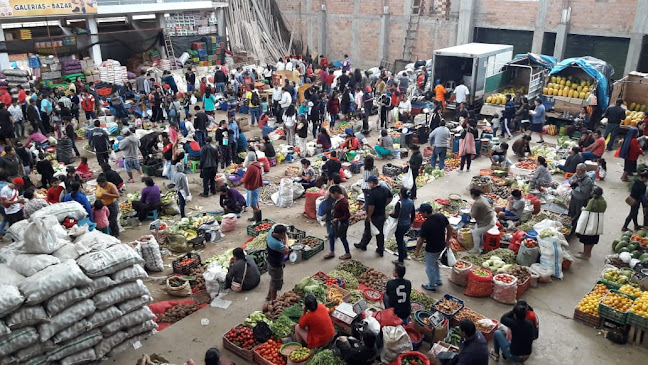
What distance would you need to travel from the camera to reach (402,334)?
22.3 feet

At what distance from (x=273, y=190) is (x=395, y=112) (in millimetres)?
7294

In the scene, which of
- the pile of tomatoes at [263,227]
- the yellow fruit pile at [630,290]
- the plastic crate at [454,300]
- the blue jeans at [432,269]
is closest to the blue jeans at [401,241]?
the blue jeans at [432,269]

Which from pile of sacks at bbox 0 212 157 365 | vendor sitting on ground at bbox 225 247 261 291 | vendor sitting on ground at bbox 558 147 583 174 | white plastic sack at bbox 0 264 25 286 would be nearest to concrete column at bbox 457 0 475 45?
vendor sitting on ground at bbox 558 147 583 174

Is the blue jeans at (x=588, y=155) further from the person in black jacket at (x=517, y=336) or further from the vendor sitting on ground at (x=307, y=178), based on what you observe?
the person in black jacket at (x=517, y=336)

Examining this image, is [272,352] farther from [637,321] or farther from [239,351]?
[637,321]

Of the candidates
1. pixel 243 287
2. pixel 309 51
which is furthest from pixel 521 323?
pixel 309 51

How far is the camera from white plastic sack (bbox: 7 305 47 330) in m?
6.12

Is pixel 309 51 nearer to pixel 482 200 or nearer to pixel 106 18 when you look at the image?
pixel 106 18

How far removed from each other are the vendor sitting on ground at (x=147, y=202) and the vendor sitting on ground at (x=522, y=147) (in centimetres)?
1038

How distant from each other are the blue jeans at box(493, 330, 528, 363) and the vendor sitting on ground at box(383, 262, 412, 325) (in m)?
1.23

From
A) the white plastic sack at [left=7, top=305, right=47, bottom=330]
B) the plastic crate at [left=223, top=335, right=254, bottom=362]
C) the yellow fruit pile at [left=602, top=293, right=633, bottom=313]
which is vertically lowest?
the plastic crate at [left=223, top=335, right=254, bottom=362]

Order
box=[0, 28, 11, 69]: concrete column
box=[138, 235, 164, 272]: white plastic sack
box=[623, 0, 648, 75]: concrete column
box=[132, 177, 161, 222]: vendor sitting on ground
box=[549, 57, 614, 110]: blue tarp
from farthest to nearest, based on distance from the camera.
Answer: box=[0, 28, 11, 69]: concrete column < box=[623, 0, 648, 75]: concrete column < box=[549, 57, 614, 110]: blue tarp < box=[132, 177, 161, 222]: vendor sitting on ground < box=[138, 235, 164, 272]: white plastic sack

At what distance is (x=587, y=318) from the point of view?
7.87 m

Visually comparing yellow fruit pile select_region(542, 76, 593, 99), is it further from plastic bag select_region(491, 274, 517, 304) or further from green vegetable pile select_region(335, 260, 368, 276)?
green vegetable pile select_region(335, 260, 368, 276)
